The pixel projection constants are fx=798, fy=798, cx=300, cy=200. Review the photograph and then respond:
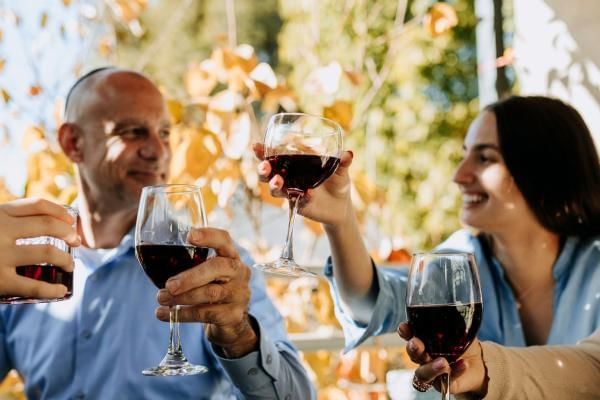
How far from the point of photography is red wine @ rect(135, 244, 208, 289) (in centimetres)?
134

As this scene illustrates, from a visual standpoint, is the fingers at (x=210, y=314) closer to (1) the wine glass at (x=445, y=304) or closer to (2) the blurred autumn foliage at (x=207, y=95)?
(1) the wine glass at (x=445, y=304)

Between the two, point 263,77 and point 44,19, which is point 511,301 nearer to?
point 263,77

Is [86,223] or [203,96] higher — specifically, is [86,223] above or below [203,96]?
below

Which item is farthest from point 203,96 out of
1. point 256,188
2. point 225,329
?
point 225,329

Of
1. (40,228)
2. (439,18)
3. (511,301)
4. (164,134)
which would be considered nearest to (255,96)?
(164,134)

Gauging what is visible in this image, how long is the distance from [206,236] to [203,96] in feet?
5.91

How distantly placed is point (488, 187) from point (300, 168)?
96cm

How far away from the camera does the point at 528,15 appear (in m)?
2.99

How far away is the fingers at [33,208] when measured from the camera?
132 cm

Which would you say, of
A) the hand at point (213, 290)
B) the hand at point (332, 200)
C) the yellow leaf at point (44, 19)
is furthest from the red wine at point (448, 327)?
the yellow leaf at point (44, 19)

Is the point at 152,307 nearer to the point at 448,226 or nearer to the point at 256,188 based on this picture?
the point at 256,188

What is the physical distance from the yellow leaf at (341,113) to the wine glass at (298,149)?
1295mm

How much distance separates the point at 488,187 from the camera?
232 cm

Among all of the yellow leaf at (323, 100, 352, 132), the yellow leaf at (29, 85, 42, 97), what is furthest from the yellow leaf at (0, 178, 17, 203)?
the yellow leaf at (323, 100, 352, 132)
